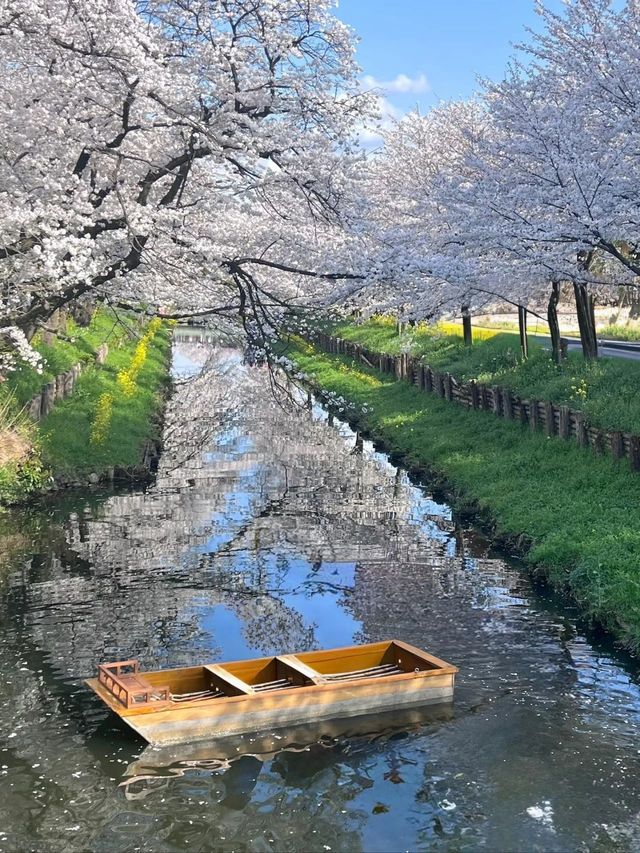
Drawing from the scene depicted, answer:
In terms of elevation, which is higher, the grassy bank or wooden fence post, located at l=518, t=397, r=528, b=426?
wooden fence post, located at l=518, t=397, r=528, b=426

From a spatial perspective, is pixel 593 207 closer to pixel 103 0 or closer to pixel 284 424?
pixel 103 0

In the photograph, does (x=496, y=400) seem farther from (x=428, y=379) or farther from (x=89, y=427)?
(x=89, y=427)

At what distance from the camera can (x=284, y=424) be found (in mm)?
32781

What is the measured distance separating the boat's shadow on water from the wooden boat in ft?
0.38

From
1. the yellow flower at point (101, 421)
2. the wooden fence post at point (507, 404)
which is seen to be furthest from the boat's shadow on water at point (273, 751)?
the wooden fence post at point (507, 404)

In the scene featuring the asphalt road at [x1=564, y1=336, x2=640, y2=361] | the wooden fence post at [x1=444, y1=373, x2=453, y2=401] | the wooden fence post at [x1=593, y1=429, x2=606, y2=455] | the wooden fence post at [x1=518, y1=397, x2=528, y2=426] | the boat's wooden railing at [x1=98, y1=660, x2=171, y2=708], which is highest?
the asphalt road at [x1=564, y1=336, x2=640, y2=361]

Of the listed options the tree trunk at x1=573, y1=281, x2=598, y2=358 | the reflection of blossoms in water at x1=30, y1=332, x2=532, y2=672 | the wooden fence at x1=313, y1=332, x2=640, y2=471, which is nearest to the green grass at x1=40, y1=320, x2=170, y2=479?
the reflection of blossoms in water at x1=30, y1=332, x2=532, y2=672

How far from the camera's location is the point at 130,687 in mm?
10227

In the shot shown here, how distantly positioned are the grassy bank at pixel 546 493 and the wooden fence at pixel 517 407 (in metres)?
0.28

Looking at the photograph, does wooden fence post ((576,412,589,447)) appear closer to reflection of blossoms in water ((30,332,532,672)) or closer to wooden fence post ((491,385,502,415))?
reflection of blossoms in water ((30,332,532,672))

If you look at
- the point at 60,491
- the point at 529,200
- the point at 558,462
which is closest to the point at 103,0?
the point at 529,200

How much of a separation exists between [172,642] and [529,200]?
1096 cm

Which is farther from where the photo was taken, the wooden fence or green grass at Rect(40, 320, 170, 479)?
green grass at Rect(40, 320, 170, 479)

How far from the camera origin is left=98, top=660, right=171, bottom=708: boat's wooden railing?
9914 millimetres
